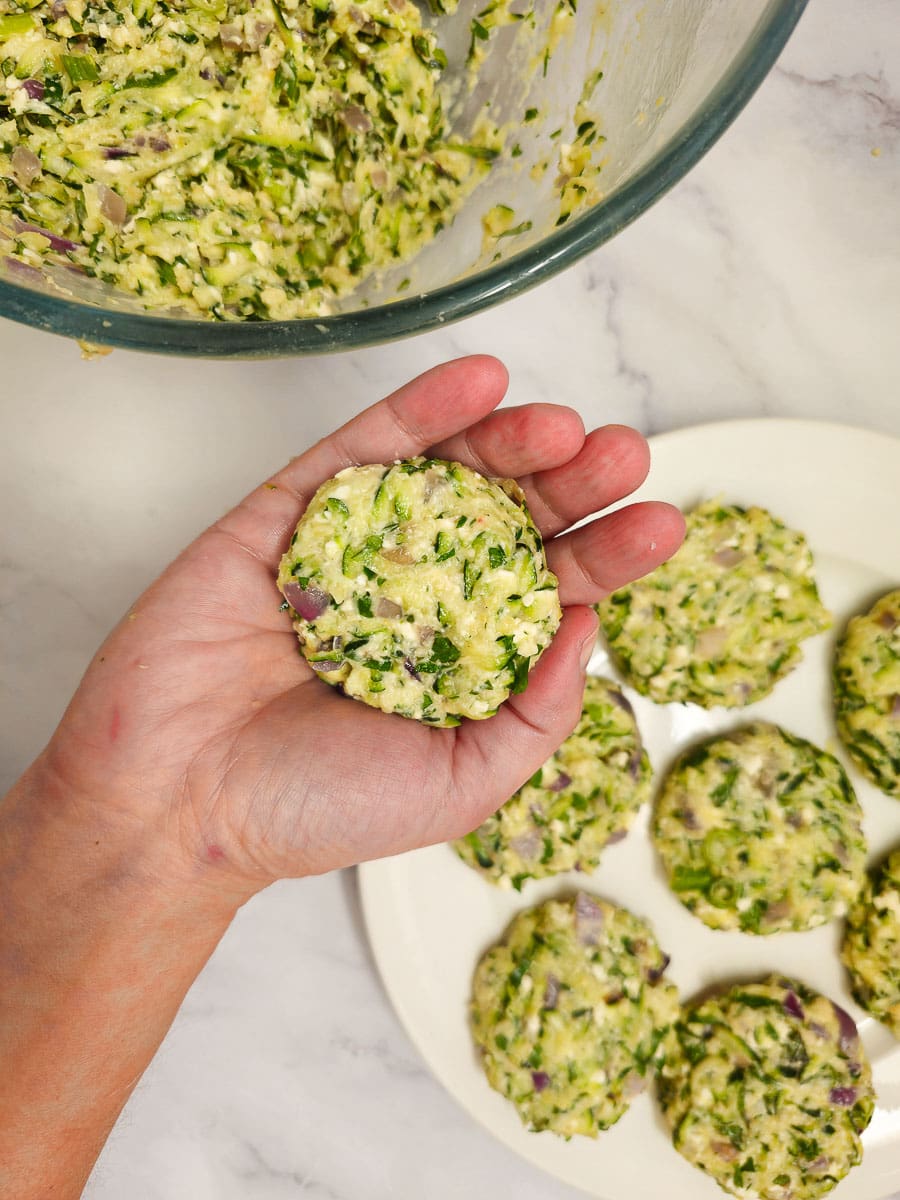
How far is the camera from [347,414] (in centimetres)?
216

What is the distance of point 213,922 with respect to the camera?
1.75m

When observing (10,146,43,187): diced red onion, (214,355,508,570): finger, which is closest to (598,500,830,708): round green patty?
(214,355,508,570): finger

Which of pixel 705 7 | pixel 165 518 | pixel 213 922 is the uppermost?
pixel 705 7

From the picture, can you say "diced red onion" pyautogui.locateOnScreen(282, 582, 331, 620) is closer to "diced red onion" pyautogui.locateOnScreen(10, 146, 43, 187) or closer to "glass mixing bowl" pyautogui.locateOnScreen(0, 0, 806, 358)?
"glass mixing bowl" pyautogui.locateOnScreen(0, 0, 806, 358)

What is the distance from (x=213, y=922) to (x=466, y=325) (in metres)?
1.36

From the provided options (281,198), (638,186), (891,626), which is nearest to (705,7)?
(638,186)

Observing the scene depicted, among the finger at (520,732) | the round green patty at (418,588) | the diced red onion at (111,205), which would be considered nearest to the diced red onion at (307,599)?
the round green patty at (418,588)

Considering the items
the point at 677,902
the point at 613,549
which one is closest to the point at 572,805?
the point at 677,902

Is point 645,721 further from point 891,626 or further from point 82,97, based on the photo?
point 82,97

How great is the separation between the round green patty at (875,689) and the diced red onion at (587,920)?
0.68 m

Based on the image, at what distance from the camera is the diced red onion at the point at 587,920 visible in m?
2.05

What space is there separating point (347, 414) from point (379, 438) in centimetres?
49

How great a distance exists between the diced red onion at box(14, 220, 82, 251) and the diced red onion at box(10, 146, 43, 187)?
0.19ft

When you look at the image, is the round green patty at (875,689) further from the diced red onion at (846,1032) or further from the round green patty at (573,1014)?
the round green patty at (573,1014)
